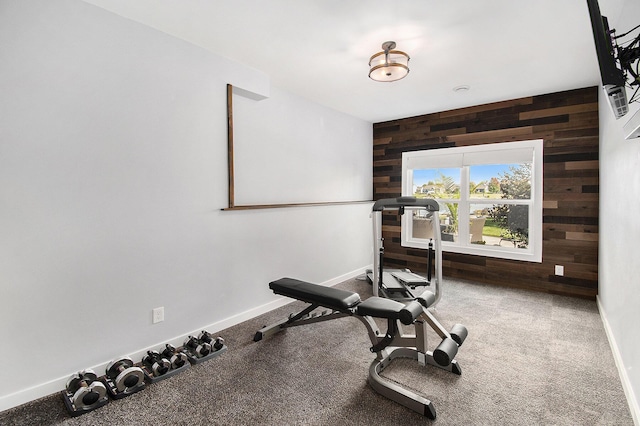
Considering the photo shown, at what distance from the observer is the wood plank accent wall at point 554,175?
11.7 ft

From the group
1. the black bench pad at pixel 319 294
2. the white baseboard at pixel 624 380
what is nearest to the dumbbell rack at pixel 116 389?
the black bench pad at pixel 319 294

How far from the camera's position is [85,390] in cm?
182

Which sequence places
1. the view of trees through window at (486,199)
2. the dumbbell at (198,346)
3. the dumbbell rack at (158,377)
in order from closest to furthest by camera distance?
the dumbbell rack at (158,377), the dumbbell at (198,346), the view of trees through window at (486,199)

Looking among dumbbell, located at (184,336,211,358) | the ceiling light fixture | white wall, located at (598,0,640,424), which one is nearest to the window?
white wall, located at (598,0,640,424)

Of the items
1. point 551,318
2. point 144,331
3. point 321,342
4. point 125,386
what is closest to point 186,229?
point 144,331

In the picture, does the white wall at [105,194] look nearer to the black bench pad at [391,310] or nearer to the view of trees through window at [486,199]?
the black bench pad at [391,310]

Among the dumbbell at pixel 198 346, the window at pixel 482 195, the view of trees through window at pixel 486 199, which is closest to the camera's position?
the dumbbell at pixel 198 346

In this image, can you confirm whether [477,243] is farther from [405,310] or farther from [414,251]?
[405,310]

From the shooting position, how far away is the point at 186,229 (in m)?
2.58

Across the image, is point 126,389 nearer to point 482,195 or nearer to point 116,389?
point 116,389

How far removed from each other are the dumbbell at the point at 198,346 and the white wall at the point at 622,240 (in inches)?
103

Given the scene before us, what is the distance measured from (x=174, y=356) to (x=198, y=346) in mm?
196

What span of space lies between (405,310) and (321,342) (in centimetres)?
100

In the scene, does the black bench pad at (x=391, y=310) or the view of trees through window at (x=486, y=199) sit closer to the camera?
the black bench pad at (x=391, y=310)
